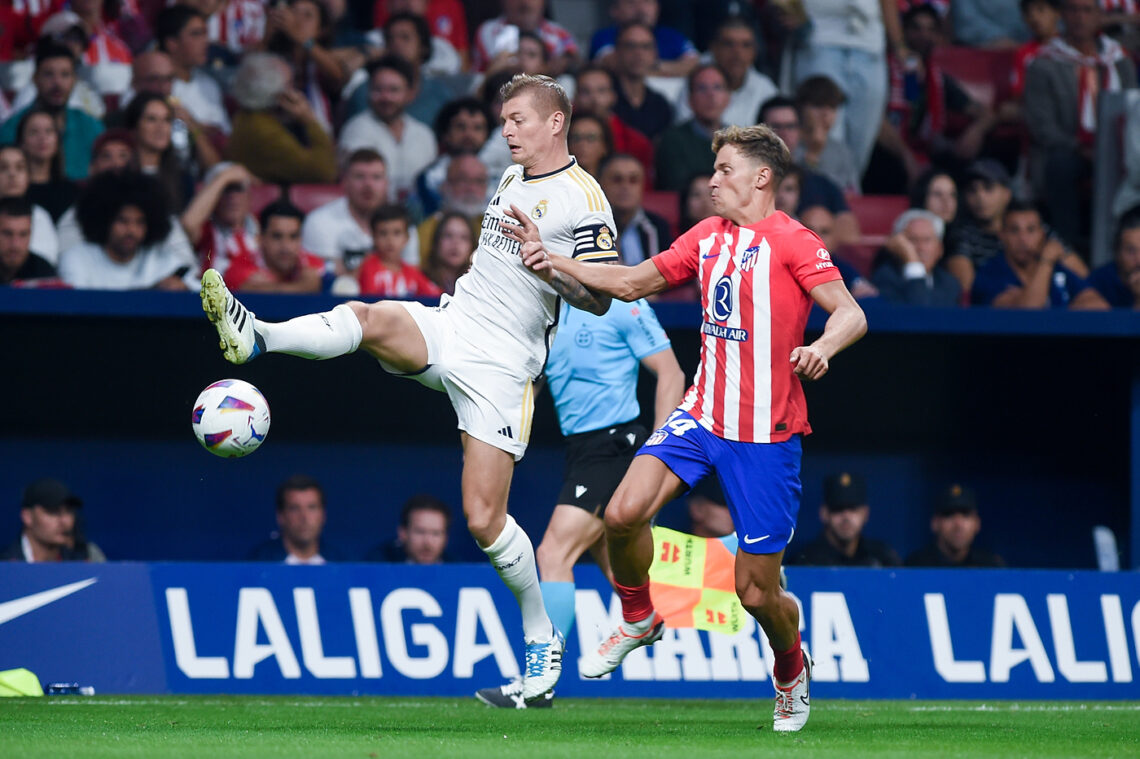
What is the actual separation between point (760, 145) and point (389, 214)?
4316 mm

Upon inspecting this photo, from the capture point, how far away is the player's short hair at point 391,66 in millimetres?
11461

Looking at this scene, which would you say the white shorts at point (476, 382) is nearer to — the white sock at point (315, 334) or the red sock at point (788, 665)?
the white sock at point (315, 334)

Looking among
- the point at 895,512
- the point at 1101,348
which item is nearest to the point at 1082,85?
the point at 1101,348

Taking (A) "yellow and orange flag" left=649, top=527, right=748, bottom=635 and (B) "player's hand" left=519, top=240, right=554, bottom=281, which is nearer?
(B) "player's hand" left=519, top=240, right=554, bottom=281

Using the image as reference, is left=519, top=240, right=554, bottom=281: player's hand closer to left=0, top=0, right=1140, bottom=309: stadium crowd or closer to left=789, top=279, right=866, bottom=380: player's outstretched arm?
left=789, top=279, right=866, bottom=380: player's outstretched arm

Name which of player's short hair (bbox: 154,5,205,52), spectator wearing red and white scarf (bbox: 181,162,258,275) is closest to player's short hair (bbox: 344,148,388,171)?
spectator wearing red and white scarf (bbox: 181,162,258,275)

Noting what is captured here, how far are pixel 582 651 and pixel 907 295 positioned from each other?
3.32 meters

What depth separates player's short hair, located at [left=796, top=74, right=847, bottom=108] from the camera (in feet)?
38.4

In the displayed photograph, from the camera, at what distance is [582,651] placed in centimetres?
898

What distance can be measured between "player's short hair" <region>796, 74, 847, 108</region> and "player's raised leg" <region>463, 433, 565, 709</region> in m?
6.07

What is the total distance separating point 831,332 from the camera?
5836mm

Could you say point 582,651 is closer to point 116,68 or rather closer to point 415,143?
point 415,143

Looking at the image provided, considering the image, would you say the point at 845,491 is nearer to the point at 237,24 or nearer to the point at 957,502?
the point at 957,502

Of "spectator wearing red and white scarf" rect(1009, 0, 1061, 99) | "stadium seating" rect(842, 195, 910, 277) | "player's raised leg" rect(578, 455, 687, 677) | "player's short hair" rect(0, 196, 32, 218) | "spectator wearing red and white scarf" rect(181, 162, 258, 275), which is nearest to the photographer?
"player's raised leg" rect(578, 455, 687, 677)
